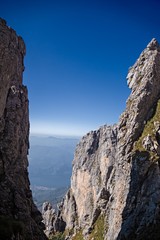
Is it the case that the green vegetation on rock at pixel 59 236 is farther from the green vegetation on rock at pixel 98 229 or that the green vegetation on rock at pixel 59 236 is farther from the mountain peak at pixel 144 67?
the mountain peak at pixel 144 67

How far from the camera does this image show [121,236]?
9044 centimetres

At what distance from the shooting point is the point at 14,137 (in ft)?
220

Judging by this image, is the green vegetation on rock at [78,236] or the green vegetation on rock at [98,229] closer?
the green vegetation on rock at [98,229]

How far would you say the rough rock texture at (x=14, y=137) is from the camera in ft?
183

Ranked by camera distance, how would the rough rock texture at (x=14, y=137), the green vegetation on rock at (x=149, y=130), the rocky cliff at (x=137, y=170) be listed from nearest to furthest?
the rough rock texture at (x=14, y=137) → the rocky cliff at (x=137, y=170) → the green vegetation on rock at (x=149, y=130)

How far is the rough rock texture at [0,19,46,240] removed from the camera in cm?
5578

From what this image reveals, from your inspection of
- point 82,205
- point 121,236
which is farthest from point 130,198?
point 82,205

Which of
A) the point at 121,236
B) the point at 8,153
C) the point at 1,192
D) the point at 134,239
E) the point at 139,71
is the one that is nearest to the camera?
the point at 1,192

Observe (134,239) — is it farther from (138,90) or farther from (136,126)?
(138,90)

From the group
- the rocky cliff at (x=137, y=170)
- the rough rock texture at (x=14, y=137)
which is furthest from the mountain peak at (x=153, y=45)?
the rough rock texture at (x=14, y=137)

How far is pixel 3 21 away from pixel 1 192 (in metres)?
38.9

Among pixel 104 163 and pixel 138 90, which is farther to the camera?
pixel 104 163

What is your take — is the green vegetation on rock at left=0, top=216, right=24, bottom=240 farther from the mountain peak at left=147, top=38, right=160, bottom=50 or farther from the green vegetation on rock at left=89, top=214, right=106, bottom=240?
the mountain peak at left=147, top=38, right=160, bottom=50

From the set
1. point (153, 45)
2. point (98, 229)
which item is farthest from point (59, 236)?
point (153, 45)
